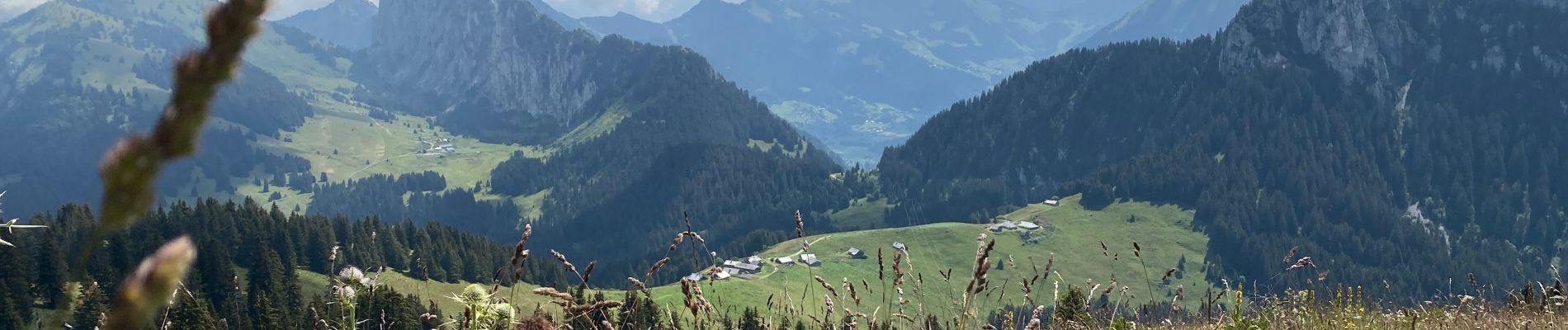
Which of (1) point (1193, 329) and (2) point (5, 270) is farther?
(2) point (5, 270)

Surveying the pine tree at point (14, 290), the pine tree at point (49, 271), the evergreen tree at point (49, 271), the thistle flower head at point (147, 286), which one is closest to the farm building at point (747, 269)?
the evergreen tree at point (49, 271)

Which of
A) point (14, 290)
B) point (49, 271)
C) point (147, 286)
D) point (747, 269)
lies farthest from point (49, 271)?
point (747, 269)

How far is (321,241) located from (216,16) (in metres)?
144

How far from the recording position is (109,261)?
93.8 metres

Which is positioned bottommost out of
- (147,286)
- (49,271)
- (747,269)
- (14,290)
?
(747,269)

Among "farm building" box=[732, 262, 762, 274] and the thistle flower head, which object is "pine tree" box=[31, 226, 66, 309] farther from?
"farm building" box=[732, 262, 762, 274]

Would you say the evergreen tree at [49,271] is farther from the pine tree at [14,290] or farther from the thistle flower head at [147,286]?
the thistle flower head at [147,286]

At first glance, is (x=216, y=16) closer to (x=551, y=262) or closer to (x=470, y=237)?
(x=470, y=237)

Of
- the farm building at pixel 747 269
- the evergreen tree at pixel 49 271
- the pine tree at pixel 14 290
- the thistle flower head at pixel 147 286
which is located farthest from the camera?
the farm building at pixel 747 269

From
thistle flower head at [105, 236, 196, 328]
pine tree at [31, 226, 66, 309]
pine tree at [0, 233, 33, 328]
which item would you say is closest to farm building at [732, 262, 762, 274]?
pine tree at [31, 226, 66, 309]

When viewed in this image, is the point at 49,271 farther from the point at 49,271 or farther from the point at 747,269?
the point at 747,269

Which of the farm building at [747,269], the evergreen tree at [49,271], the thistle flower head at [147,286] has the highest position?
the thistle flower head at [147,286]

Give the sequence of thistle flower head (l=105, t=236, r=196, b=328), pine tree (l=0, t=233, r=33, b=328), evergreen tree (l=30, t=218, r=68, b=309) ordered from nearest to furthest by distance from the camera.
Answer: thistle flower head (l=105, t=236, r=196, b=328) < pine tree (l=0, t=233, r=33, b=328) < evergreen tree (l=30, t=218, r=68, b=309)

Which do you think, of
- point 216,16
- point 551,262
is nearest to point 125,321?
point 216,16
